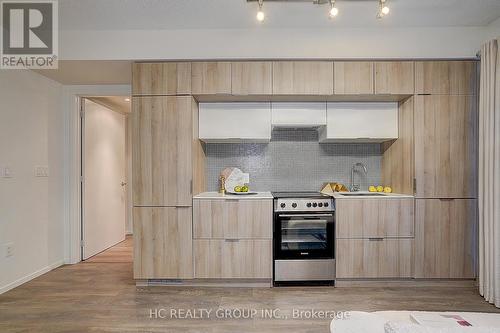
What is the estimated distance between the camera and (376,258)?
10.8ft

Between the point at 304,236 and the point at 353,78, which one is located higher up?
the point at 353,78

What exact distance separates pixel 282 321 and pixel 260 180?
1.74 m

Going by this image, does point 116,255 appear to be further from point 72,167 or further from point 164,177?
point 164,177

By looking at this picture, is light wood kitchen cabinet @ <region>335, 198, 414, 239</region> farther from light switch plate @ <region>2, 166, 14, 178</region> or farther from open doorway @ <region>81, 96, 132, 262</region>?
light switch plate @ <region>2, 166, 14, 178</region>

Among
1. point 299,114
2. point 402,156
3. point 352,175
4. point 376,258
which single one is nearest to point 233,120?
point 299,114

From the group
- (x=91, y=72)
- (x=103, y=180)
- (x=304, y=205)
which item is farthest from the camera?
(x=103, y=180)

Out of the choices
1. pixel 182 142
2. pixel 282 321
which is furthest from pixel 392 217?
pixel 182 142

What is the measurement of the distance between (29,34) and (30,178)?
4.81ft

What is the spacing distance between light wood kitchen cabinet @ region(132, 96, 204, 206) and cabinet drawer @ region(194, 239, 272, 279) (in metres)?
0.58

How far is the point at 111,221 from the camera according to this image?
5.15 metres

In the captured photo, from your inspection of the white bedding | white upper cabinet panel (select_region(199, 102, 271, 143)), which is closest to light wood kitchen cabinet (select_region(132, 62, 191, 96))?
white upper cabinet panel (select_region(199, 102, 271, 143))

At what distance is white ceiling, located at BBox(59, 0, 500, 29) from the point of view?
281cm

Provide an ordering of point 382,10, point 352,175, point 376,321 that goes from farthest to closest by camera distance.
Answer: point 352,175
point 382,10
point 376,321

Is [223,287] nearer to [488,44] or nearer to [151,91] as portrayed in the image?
[151,91]
